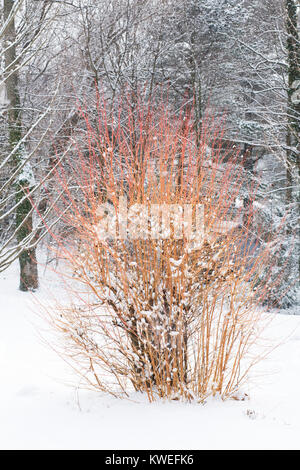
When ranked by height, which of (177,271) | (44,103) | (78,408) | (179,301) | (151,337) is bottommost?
(78,408)

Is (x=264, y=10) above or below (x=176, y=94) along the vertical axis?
above

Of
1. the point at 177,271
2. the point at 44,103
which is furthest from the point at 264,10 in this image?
the point at 177,271

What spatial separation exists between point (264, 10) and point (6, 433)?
569 inches

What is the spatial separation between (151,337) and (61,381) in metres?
2.25

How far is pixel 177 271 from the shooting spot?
4277 millimetres

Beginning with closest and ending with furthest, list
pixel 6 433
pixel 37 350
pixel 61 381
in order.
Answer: pixel 6 433, pixel 61 381, pixel 37 350

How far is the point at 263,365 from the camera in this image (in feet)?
22.5

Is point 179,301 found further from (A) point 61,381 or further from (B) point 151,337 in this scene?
(A) point 61,381

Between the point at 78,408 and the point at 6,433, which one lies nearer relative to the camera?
the point at 6,433

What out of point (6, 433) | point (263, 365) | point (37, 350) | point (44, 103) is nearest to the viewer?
point (6, 433)

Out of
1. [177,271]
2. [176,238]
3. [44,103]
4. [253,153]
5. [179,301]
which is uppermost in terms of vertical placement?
[44,103]
